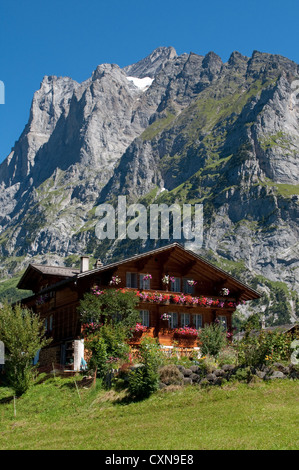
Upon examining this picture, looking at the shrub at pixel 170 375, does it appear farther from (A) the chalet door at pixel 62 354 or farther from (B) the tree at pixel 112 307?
(A) the chalet door at pixel 62 354

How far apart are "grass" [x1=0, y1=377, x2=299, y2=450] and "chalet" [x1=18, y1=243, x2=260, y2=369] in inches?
460

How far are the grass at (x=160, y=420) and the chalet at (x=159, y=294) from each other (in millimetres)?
11674

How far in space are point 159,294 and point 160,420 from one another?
19.1m

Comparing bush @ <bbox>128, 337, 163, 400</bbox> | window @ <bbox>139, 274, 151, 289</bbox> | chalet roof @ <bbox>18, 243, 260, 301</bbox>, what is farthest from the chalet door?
bush @ <bbox>128, 337, 163, 400</bbox>

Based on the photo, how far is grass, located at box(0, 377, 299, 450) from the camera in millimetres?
17828

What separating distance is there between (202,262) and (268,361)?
17.2 meters

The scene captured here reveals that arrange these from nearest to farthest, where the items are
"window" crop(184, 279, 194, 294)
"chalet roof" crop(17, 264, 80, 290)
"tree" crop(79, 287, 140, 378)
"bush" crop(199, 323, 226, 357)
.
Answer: "bush" crop(199, 323, 226, 357), "tree" crop(79, 287, 140, 378), "window" crop(184, 279, 194, 294), "chalet roof" crop(17, 264, 80, 290)

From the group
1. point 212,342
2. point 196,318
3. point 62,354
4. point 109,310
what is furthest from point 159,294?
point 212,342

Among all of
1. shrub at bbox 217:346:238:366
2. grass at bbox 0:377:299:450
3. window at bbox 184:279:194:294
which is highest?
window at bbox 184:279:194:294

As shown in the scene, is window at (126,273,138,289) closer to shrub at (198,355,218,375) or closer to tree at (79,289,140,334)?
tree at (79,289,140,334)

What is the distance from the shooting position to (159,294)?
133 ft

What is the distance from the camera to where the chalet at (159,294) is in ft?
133

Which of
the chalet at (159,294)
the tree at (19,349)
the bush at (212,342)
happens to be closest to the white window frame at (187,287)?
the chalet at (159,294)
